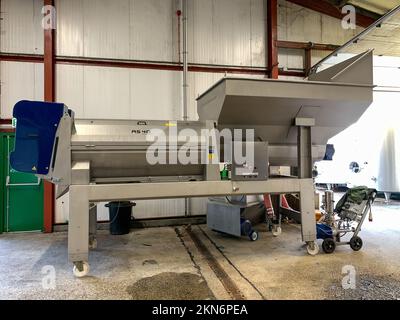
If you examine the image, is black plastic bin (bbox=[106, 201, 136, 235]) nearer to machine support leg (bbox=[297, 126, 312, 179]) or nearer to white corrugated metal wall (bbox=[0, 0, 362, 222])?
white corrugated metal wall (bbox=[0, 0, 362, 222])

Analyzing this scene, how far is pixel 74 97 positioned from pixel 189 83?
1.77m

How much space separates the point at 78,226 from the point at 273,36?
168 inches

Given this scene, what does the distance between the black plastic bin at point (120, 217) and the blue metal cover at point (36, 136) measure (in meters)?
1.64

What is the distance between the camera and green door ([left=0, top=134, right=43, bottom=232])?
409 cm

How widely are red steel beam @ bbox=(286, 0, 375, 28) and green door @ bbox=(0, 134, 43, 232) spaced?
5248 millimetres

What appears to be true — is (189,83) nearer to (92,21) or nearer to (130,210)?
(92,21)

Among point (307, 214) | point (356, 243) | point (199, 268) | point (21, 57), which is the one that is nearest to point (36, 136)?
point (199, 268)

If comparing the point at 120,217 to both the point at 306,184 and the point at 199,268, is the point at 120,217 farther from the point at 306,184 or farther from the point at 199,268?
the point at 306,184

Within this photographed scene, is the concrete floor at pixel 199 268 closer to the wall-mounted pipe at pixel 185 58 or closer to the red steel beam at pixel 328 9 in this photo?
the wall-mounted pipe at pixel 185 58

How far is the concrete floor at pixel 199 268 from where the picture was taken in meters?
2.16

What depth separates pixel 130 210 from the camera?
13.4 ft

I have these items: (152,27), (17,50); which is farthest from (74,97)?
(152,27)

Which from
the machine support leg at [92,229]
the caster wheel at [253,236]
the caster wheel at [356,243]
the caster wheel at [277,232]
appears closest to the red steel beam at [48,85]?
the machine support leg at [92,229]

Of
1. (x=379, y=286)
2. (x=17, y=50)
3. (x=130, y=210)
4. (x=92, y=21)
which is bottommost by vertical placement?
(x=379, y=286)
